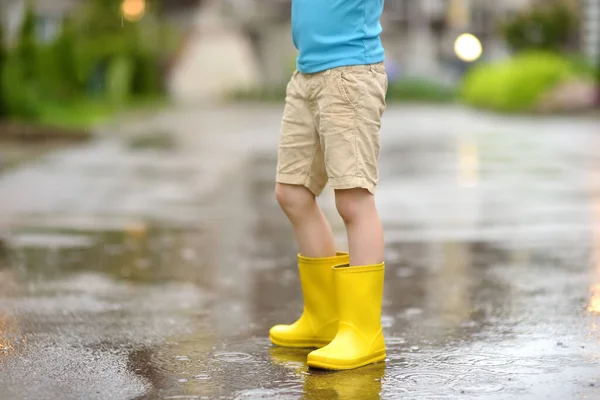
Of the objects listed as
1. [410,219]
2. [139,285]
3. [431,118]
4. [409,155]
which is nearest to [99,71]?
[431,118]

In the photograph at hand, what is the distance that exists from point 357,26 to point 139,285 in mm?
2119

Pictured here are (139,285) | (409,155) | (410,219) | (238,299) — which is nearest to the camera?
(238,299)

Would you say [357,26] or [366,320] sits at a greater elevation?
[357,26]

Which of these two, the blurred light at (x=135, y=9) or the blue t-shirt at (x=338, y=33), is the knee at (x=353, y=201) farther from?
the blurred light at (x=135, y=9)

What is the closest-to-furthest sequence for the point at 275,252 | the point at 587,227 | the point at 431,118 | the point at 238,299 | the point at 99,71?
the point at 238,299 < the point at 275,252 < the point at 587,227 < the point at 431,118 < the point at 99,71

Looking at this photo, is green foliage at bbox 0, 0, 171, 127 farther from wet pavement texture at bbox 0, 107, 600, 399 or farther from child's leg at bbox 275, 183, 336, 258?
child's leg at bbox 275, 183, 336, 258

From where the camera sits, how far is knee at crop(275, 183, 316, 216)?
13.3ft

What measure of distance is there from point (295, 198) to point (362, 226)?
0.28 metres

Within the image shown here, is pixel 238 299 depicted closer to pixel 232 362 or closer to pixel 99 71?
pixel 232 362

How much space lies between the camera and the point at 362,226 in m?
3.93

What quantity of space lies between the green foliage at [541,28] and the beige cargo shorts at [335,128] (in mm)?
31177

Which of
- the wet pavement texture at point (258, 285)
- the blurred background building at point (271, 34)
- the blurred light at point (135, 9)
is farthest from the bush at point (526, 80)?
the wet pavement texture at point (258, 285)

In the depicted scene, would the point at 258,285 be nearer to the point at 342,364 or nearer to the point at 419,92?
the point at 342,364

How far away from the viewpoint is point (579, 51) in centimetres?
3581
